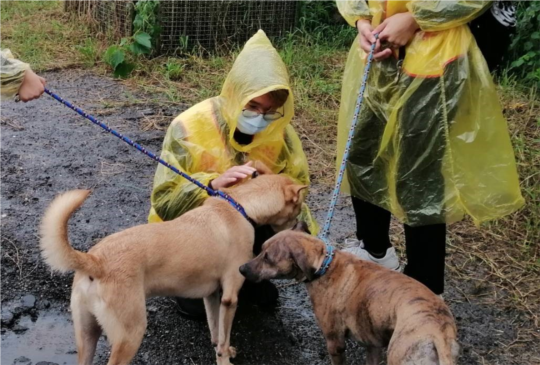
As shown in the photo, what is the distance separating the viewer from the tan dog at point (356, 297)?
2594 mm

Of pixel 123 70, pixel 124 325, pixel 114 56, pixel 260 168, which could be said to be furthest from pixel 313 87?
pixel 124 325

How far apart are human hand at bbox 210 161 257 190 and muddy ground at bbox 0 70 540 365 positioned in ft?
2.57

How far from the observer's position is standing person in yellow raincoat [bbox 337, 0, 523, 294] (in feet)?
9.82

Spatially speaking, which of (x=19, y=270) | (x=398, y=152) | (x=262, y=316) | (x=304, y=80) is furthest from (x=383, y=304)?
(x=304, y=80)

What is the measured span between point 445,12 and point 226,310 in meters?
1.64

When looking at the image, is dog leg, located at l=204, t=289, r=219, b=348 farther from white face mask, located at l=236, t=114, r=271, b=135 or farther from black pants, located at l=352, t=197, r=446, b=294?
black pants, located at l=352, t=197, r=446, b=294

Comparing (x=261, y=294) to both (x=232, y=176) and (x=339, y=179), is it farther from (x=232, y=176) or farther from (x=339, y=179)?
(x=339, y=179)

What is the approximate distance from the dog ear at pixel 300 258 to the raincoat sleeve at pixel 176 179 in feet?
2.25

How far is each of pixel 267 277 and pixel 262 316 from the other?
0.81 meters

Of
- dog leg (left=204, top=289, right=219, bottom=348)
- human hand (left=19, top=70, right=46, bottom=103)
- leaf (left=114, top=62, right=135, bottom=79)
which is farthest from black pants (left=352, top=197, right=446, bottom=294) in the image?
leaf (left=114, top=62, right=135, bottom=79)

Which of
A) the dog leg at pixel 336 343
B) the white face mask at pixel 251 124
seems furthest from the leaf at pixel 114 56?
the dog leg at pixel 336 343

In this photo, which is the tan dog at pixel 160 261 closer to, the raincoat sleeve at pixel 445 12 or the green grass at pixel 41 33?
the raincoat sleeve at pixel 445 12

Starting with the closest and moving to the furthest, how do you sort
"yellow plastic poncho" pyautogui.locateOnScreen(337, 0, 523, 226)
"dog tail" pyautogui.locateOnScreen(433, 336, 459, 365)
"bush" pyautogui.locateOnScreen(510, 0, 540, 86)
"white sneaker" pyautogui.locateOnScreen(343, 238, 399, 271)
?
"dog tail" pyautogui.locateOnScreen(433, 336, 459, 365), "yellow plastic poncho" pyautogui.locateOnScreen(337, 0, 523, 226), "white sneaker" pyautogui.locateOnScreen(343, 238, 399, 271), "bush" pyautogui.locateOnScreen(510, 0, 540, 86)

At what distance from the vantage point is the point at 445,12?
291 centimetres
